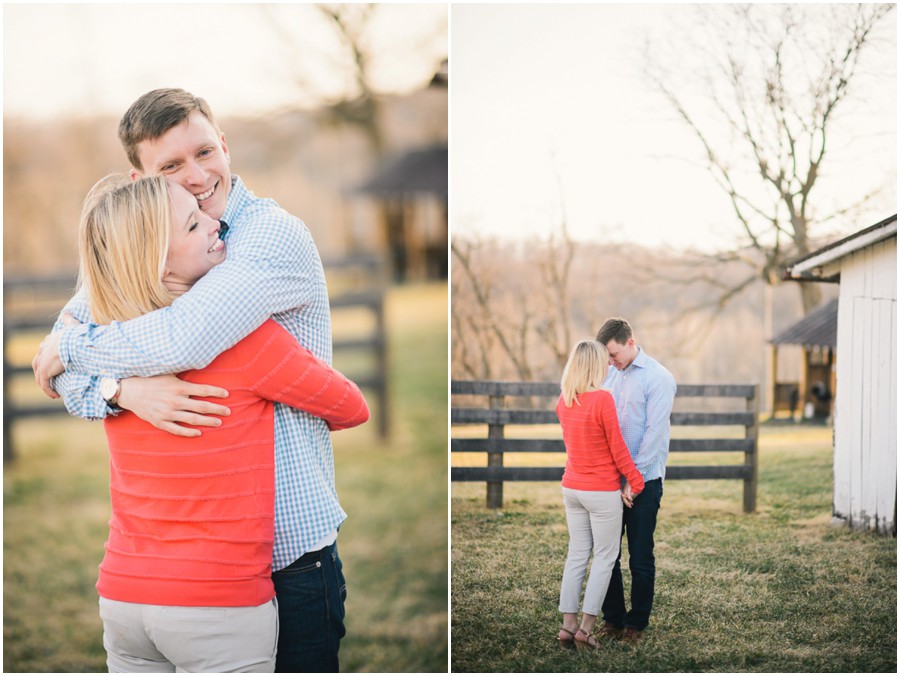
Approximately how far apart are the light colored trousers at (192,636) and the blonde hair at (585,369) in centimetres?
126

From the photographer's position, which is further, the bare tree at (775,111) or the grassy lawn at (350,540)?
the grassy lawn at (350,540)

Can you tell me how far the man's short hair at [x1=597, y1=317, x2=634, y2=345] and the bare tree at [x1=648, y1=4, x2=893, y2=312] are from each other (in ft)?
1.58

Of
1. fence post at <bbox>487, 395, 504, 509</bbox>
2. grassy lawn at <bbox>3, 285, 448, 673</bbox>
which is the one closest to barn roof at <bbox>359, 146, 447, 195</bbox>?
grassy lawn at <bbox>3, 285, 448, 673</bbox>

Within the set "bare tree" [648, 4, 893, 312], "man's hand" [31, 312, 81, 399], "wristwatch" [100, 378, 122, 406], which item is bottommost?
"wristwatch" [100, 378, 122, 406]

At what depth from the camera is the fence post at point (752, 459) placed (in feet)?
9.82

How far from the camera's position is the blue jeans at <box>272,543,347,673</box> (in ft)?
5.98

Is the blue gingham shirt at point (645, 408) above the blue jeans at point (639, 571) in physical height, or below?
above

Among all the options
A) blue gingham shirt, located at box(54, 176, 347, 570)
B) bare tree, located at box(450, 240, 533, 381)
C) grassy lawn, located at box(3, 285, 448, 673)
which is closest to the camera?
blue gingham shirt, located at box(54, 176, 347, 570)

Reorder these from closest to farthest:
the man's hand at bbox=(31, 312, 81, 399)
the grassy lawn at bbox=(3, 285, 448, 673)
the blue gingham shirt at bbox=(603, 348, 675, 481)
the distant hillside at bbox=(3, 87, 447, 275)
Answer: the man's hand at bbox=(31, 312, 81, 399) → the blue gingham shirt at bbox=(603, 348, 675, 481) → the grassy lawn at bbox=(3, 285, 448, 673) → the distant hillside at bbox=(3, 87, 447, 275)

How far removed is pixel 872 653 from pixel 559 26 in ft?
7.47

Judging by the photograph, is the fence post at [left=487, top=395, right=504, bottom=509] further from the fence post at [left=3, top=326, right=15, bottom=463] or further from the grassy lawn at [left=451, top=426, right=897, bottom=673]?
the fence post at [left=3, top=326, right=15, bottom=463]

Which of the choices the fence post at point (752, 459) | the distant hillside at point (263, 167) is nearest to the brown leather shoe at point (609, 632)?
the fence post at point (752, 459)

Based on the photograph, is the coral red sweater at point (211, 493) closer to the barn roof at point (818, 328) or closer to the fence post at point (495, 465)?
the fence post at point (495, 465)

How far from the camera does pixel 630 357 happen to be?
2854mm
